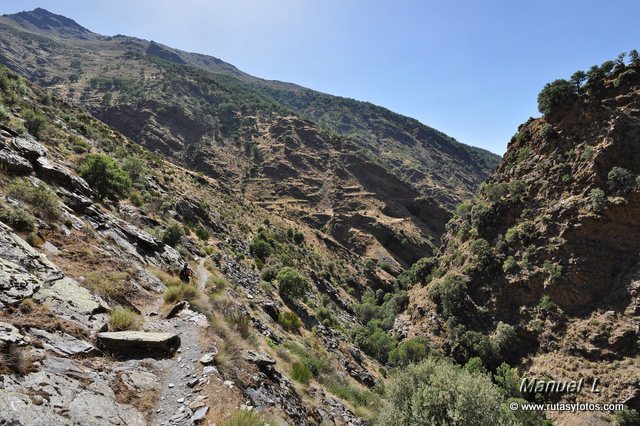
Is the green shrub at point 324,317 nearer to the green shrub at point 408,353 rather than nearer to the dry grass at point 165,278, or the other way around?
the green shrub at point 408,353

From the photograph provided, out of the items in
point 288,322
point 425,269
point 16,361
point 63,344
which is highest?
point 16,361

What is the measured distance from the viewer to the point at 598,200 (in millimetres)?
35969

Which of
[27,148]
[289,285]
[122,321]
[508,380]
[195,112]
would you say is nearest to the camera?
[122,321]

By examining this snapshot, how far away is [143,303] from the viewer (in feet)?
39.2

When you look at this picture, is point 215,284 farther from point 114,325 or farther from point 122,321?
point 114,325

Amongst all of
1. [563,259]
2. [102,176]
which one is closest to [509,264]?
[563,259]

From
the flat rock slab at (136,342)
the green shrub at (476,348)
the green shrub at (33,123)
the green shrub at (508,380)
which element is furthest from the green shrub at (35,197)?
the green shrub at (476,348)

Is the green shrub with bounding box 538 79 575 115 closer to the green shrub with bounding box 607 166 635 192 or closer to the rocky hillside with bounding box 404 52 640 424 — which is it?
the rocky hillside with bounding box 404 52 640 424

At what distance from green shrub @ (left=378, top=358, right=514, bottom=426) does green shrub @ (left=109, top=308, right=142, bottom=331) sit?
955 centimetres

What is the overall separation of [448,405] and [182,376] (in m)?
8.77

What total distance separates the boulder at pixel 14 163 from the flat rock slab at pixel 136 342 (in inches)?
385

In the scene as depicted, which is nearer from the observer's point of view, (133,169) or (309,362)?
(309,362)

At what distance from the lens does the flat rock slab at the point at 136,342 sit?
821 cm

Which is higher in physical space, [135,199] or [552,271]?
→ [552,271]
